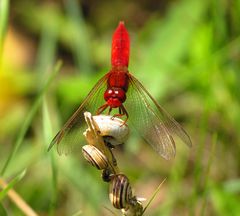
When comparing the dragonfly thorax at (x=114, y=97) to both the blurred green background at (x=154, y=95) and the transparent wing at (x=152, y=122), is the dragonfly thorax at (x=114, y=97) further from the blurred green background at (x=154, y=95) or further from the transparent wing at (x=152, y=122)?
the blurred green background at (x=154, y=95)

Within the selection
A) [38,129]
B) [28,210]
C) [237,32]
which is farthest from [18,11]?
[28,210]

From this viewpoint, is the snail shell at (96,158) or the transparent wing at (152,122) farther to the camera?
the transparent wing at (152,122)

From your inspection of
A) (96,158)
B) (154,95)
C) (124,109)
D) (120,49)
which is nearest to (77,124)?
(124,109)

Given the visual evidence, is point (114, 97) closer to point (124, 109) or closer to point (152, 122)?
point (124, 109)

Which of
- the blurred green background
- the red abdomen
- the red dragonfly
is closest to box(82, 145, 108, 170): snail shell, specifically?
the red dragonfly

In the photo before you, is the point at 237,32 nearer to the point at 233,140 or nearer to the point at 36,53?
the point at 233,140

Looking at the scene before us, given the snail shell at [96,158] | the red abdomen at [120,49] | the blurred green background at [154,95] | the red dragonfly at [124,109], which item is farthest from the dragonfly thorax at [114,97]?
the blurred green background at [154,95]

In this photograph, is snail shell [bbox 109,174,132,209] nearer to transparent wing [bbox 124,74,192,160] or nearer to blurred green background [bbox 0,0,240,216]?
transparent wing [bbox 124,74,192,160]
